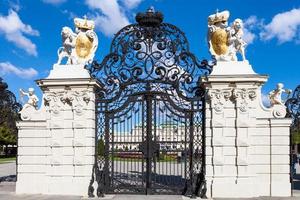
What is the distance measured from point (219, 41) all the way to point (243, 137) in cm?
311

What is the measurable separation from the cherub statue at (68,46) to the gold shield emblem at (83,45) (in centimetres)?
16

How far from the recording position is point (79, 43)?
14.7 meters

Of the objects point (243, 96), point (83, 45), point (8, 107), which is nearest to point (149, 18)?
point (83, 45)

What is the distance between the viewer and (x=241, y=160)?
45.0ft

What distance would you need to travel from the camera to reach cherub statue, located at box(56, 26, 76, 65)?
14677mm

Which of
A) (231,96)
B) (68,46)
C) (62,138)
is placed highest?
(68,46)

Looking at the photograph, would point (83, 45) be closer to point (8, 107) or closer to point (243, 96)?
point (8, 107)

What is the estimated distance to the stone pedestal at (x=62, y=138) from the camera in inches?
556

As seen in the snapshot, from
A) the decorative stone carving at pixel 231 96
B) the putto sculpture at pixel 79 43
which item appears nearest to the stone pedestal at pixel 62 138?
the putto sculpture at pixel 79 43

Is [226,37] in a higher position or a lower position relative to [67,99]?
higher

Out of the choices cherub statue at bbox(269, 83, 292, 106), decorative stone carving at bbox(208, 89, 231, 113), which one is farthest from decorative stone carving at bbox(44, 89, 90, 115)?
cherub statue at bbox(269, 83, 292, 106)

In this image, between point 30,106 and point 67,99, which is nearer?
point 67,99

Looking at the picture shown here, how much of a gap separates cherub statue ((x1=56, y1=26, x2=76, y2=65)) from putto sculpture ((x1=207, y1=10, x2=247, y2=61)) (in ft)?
14.8

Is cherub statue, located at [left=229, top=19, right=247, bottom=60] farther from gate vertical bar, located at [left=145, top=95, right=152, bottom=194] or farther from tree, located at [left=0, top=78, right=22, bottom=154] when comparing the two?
tree, located at [left=0, top=78, right=22, bottom=154]
